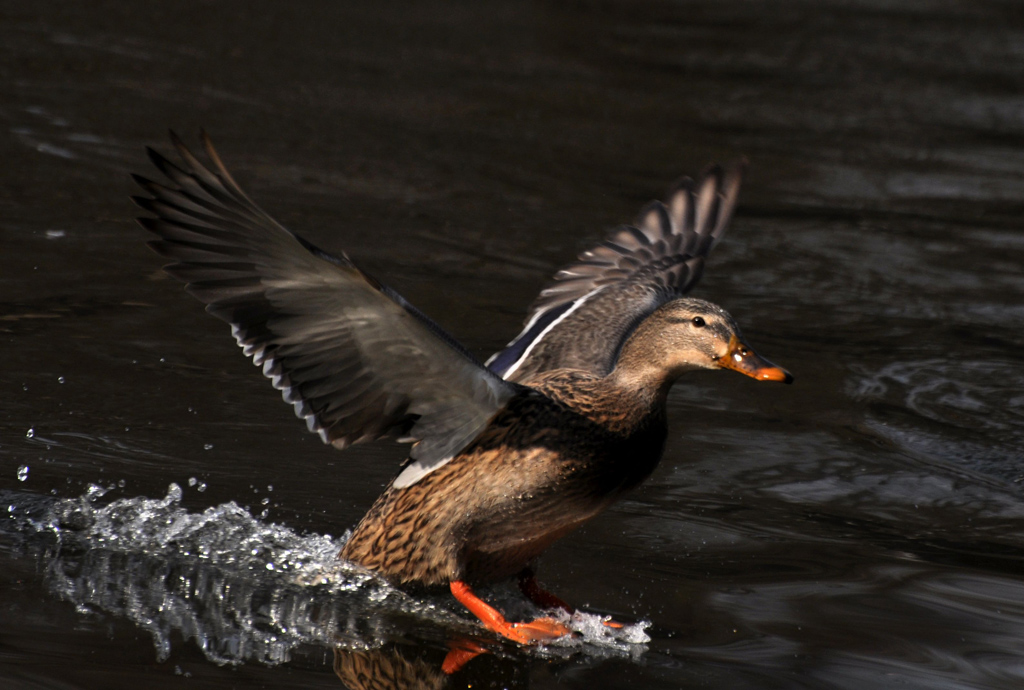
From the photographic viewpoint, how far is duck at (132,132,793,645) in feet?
12.6

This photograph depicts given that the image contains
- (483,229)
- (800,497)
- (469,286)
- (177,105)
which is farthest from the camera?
(177,105)

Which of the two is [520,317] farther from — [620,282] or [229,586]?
[229,586]

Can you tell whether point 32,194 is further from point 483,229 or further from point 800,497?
point 800,497

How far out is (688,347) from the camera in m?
4.41

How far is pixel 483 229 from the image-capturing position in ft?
28.3

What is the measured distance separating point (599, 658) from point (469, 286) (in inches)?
145

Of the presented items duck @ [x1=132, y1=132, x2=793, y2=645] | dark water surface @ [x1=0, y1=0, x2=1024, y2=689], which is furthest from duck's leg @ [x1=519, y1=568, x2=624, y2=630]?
dark water surface @ [x1=0, y1=0, x2=1024, y2=689]

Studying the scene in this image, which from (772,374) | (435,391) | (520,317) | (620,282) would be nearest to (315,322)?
(435,391)

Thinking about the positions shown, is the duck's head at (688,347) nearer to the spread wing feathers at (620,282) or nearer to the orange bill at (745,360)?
the orange bill at (745,360)

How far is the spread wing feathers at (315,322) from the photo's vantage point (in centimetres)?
375

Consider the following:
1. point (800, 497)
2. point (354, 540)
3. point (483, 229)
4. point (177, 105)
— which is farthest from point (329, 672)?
point (177, 105)

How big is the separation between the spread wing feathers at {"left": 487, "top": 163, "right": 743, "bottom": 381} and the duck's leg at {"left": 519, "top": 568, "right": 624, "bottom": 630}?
80cm

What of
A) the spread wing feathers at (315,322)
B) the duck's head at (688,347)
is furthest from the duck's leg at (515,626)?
the duck's head at (688,347)

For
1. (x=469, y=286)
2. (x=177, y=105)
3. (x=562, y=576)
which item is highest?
(x=177, y=105)
